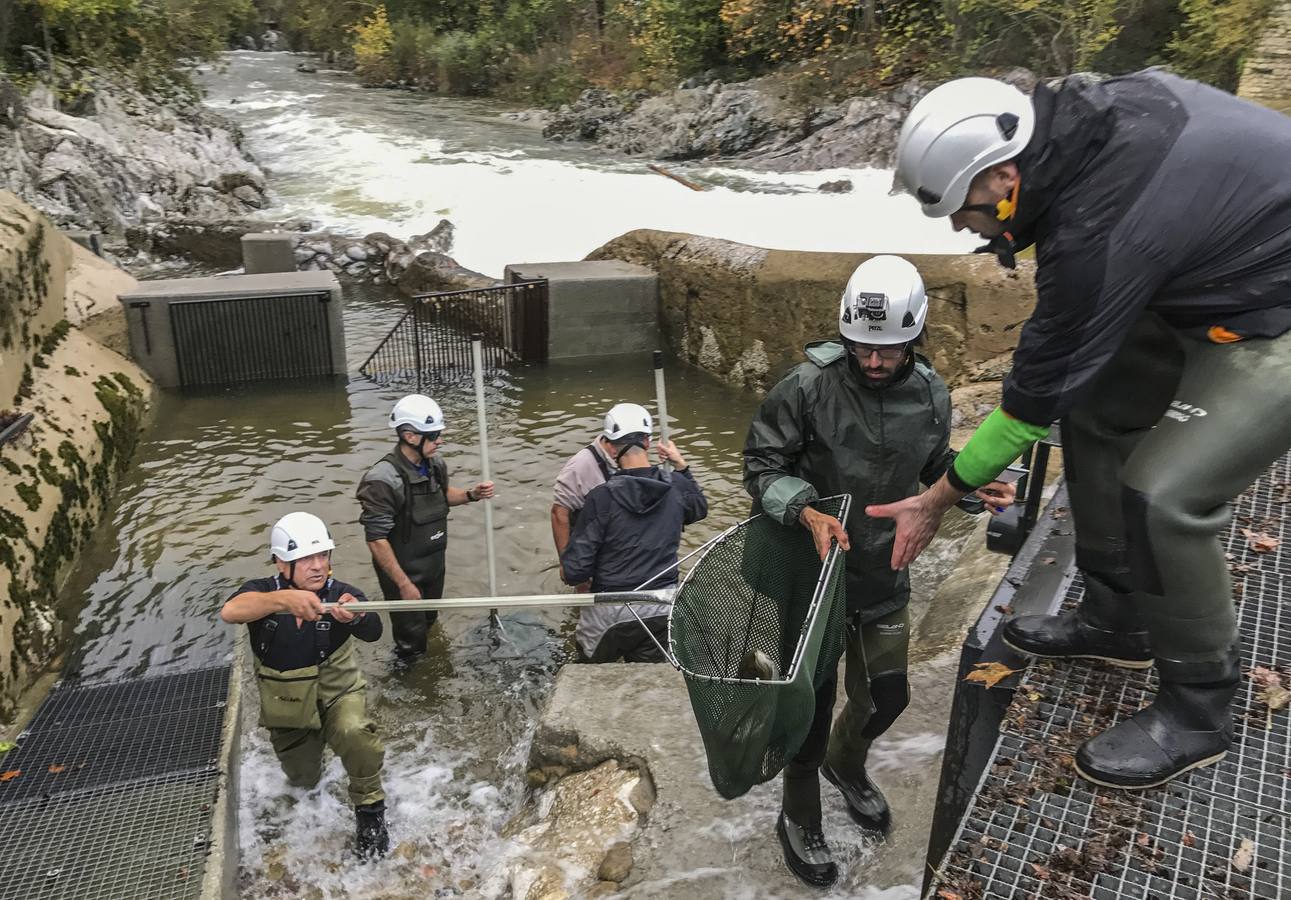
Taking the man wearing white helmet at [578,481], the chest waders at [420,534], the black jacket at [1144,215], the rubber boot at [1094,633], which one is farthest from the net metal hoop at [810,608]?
the chest waders at [420,534]

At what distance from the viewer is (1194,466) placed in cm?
264

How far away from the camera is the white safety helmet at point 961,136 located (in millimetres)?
2551

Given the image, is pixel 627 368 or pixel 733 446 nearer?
pixel 733 446

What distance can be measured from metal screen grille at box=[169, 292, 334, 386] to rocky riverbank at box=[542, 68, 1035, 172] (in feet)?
50.8

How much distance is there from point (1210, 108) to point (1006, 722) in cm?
189

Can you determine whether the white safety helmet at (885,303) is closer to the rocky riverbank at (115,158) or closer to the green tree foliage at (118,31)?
the rocky riverbank at (115,158)

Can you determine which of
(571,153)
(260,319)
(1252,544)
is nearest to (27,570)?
(260,319)

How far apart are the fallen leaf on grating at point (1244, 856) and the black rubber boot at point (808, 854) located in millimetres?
1661

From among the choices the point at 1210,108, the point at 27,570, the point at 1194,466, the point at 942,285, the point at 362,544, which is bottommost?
the point at 362,544

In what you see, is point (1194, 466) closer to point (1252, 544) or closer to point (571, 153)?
point (1252, 544)

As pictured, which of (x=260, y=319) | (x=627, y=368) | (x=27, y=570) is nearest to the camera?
(x=27, y=570)

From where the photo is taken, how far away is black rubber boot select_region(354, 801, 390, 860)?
4.95m

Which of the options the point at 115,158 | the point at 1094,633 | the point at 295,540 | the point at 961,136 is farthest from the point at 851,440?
A: the point at 115,158

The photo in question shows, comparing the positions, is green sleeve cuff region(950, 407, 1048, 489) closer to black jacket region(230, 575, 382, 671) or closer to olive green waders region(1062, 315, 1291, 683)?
olive green waders region(1062, 315, 1291, 683)
